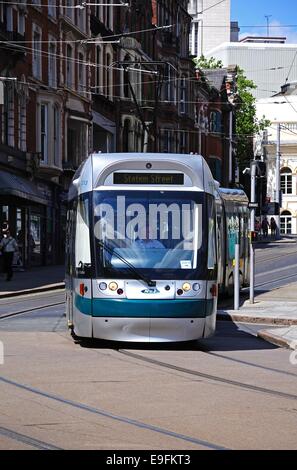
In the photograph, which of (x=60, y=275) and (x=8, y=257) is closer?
(x=8, y=257)

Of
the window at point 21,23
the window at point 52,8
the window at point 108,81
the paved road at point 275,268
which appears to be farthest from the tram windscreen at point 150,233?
the window at point 108,81

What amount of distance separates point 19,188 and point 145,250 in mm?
22149

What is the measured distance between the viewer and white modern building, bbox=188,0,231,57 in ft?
380

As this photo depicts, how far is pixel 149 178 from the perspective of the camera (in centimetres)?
1432

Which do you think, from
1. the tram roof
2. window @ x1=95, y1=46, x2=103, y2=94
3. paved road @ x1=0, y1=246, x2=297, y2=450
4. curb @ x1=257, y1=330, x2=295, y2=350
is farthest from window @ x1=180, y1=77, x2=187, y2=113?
the tram roof

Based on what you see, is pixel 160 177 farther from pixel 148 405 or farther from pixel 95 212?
pixel 148 405

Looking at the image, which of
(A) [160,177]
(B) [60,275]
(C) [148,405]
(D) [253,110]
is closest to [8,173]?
(B) [60,275]

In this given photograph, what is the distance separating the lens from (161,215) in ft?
46.3

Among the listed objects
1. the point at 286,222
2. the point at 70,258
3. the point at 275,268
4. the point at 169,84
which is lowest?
the point at 286,222

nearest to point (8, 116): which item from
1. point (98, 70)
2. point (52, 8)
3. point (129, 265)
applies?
point (52, 8)

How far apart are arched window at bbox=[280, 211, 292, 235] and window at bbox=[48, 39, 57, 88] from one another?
67.4 metres

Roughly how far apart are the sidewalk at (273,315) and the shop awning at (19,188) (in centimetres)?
1175

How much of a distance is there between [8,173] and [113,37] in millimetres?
17814

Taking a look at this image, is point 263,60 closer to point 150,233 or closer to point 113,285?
point 150,233
